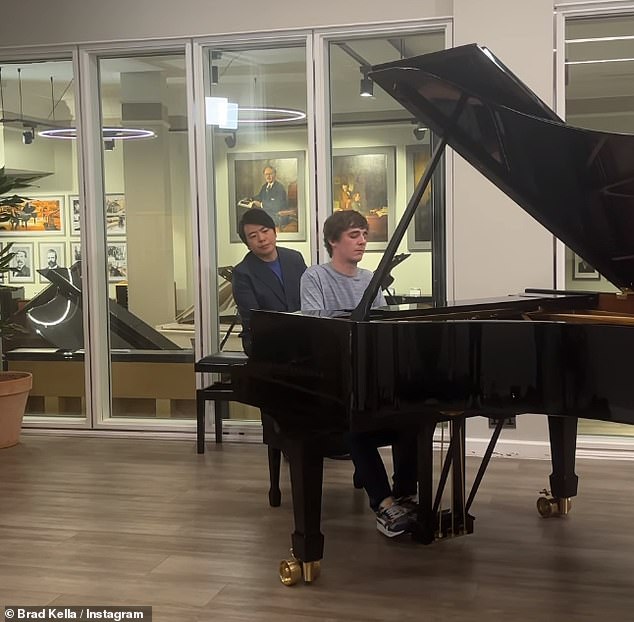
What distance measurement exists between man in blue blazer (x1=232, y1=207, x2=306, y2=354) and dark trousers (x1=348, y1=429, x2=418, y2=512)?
1.44m

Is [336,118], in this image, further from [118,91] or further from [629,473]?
[629,473]

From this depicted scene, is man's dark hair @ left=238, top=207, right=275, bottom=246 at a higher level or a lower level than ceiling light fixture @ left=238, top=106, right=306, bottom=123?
lower

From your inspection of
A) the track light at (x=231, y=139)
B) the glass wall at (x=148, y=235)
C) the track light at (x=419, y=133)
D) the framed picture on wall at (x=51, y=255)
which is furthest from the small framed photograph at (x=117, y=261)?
the track light at (x=419, y=133)

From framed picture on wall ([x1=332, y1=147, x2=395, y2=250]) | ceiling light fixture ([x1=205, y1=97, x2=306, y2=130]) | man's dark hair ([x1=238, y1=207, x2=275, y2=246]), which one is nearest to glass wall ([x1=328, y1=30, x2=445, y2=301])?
framed picture on wall ([x1=332, y1=147, x2=395, y2=250])

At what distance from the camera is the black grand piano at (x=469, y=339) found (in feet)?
8.70

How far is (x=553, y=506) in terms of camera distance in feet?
11.9

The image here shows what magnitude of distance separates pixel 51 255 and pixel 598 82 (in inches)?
141

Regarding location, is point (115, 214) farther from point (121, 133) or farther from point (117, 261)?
point (121, 133)

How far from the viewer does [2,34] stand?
5.37 metres

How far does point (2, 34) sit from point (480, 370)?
4.10m

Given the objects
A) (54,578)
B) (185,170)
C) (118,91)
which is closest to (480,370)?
(54,578)

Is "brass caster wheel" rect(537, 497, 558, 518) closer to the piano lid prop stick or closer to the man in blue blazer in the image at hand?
the piano lid prop stick

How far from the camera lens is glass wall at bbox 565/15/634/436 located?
477cm

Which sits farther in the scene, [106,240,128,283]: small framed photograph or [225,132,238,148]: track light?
[106,240,128,283]: small framed photograph
